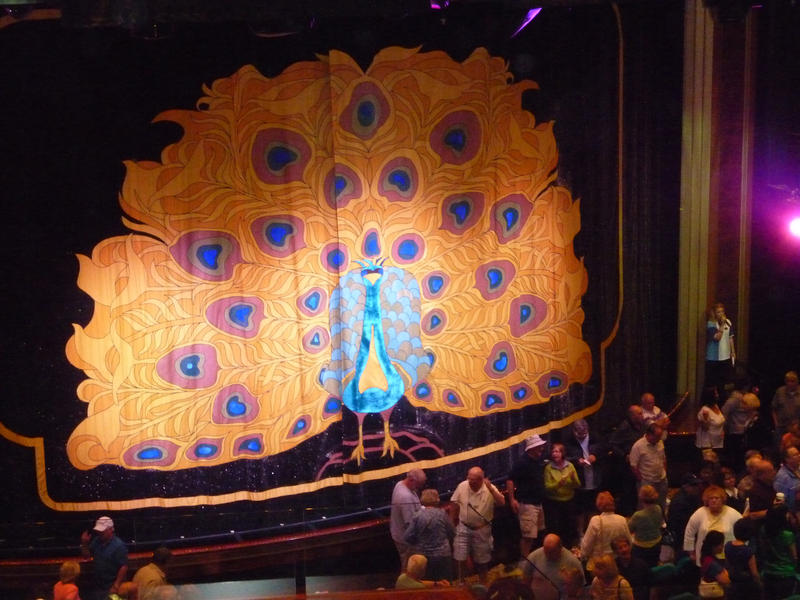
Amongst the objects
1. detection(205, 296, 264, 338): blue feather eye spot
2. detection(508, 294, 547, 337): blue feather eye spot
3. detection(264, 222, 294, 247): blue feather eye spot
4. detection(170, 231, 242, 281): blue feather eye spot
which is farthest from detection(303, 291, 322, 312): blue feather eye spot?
detection(508, 294, 547, 337): blue feather eye spot

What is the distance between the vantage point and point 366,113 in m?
10.3

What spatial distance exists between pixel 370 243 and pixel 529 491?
2.56 metres

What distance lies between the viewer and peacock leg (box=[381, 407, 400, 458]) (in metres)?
10.6

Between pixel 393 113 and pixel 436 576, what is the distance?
4519mm

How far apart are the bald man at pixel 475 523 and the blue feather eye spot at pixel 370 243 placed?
2401 millimetres

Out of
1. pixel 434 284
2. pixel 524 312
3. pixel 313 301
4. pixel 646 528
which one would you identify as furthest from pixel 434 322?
pixel 646 528

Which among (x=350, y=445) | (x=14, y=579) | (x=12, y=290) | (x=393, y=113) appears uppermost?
(x=393, y=113)

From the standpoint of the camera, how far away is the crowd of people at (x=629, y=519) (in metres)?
7.21

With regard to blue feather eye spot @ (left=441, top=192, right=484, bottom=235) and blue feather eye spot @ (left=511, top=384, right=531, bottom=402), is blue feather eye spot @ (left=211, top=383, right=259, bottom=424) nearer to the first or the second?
blue feather eye spot @ (left=441, top=192, right=484, bottom=235)

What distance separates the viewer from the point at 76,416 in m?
A: 9.99

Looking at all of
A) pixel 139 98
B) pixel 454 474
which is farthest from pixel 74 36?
pixel 454 474

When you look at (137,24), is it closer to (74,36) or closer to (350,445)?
(74,36)

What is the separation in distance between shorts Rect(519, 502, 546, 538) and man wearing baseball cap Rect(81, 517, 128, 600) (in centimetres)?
300

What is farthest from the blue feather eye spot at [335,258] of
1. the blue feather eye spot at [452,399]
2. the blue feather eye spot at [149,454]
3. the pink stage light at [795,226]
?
the pink stage light at [795,226]
